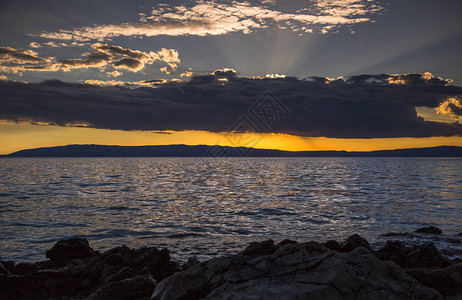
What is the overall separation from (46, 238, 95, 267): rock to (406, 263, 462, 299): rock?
10775mm

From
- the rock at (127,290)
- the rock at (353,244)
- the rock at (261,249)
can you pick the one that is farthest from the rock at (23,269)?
the rock at (353,244)

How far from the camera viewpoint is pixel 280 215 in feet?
74.0

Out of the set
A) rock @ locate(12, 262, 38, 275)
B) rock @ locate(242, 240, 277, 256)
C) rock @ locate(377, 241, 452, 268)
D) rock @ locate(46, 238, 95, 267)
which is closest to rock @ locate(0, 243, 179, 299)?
rock @ locate(12, 262, 38, 275)

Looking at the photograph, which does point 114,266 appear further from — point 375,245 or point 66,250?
point 375,245

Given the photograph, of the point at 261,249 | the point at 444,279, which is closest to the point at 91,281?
the point at 261,249

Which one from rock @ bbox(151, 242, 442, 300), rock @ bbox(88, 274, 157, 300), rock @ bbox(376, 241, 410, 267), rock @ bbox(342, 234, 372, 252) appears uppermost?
rock @ bbox(151, 242, 442, 300)

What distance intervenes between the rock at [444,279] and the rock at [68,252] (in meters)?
10.8

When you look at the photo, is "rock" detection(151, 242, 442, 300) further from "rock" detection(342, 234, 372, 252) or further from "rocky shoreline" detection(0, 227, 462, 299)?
"rock" detection(342, 234, 372, 252)

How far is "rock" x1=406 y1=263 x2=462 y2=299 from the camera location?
7157mm

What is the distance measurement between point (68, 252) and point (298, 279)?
9206 mm

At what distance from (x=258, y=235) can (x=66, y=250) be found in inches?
367

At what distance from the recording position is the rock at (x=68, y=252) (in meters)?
11.1

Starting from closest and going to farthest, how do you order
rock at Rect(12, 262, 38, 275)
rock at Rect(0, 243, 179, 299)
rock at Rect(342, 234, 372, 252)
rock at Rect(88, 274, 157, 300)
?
1. rock at Rect(88, 274, 157, 300)
2. rock at Rect(0, 243, 179, 299)
3. rock at Rect(12, 262, 38, 275)
4. rock at Rect(342, 234, 372, 252)

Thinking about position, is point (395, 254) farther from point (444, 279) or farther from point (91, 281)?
point (91, 281)
